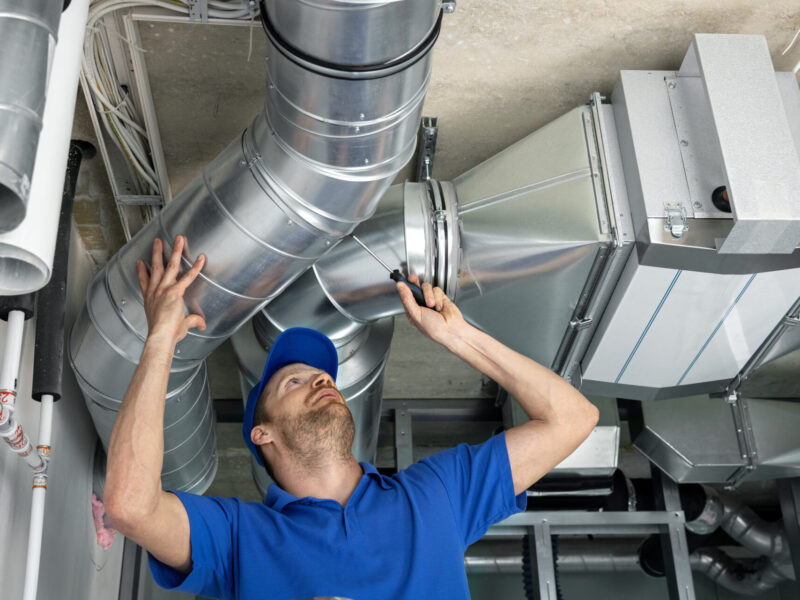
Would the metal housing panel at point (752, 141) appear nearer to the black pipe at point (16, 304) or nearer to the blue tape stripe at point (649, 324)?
the blue tape stripe at point (649, 324)

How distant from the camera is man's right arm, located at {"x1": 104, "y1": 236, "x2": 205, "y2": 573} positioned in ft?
4.06

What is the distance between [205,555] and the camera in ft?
4.42

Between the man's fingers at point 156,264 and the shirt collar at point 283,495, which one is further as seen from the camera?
the man's fingers at point 156,264

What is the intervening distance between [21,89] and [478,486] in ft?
3.30

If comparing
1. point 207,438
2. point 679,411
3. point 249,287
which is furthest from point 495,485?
point 679,411

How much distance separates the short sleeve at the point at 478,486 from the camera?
60.1 inches

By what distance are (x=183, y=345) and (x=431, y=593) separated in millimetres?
832

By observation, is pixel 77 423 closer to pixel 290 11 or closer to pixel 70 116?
pixel 70 116

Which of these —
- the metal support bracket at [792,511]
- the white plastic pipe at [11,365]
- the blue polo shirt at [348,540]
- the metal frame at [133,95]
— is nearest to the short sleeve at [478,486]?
the blue polo shirt at [348,540]

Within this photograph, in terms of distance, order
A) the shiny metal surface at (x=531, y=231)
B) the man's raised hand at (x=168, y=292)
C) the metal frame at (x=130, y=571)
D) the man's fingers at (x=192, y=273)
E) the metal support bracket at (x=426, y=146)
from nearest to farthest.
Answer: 1. the man's raised hand at (x=168, y=292)
2. the man's fingers at (x=192, y=273)
3. the shiny metal surface at (x=531, y=231)
4. the metal support bracket at (x=426, y=146)
5. the metal frame at (x=130, y=571)

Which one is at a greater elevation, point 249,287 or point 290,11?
point 290,11

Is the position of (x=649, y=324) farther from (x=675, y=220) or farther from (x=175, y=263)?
(x=175, y=263)

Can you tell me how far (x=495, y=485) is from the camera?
154 centimetres

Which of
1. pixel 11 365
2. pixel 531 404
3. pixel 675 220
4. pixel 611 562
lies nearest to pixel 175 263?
pixel 11 365
